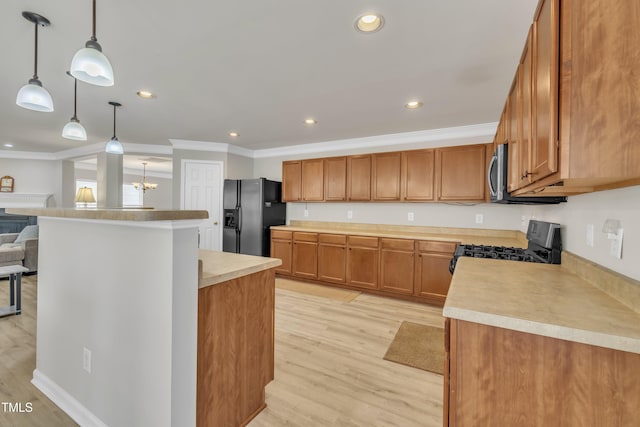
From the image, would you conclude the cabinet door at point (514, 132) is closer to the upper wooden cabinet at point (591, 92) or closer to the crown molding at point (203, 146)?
the upper wooden cabinet at point (591, 92)

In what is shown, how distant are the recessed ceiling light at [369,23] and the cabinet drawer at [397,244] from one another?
2.61 m

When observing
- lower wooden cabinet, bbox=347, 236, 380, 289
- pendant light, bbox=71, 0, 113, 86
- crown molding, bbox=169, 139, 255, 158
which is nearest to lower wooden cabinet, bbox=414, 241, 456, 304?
lower wooden cabinet, bbox=347, 236, 380, 289

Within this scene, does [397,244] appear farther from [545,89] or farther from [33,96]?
[33,96]

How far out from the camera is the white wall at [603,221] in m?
1.06

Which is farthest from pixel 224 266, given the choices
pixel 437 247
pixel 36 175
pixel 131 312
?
pixel 36 175

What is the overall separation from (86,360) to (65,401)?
0.43 m

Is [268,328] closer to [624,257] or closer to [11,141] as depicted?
[624,257]

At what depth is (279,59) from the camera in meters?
2.18

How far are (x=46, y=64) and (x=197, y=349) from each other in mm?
2779

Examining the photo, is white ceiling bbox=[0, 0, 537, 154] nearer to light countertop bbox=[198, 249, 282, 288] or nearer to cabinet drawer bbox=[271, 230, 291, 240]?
light countertop bbox=[198, 249, 282, 288]

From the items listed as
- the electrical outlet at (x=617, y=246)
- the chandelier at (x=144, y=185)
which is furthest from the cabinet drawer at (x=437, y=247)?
the chandelier at (x=144, y=185)

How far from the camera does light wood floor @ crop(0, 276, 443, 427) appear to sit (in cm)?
166

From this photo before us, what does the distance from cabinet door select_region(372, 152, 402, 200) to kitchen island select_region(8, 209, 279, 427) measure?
2749mm

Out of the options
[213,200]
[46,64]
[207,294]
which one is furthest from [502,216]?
[46,64]
